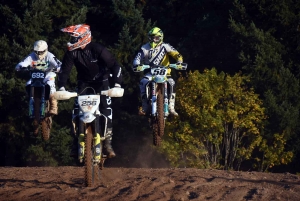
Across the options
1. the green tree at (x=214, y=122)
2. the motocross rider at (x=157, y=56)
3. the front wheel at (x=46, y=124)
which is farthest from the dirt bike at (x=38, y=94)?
the green tree at (x=214, y=122)

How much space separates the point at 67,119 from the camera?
35625 mm

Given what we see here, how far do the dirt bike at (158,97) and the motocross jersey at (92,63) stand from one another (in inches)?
106

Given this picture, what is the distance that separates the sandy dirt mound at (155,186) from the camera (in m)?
12.5

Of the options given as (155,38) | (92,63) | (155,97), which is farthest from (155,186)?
(155,38)

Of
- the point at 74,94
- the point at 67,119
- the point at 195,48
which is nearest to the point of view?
the point at 74,94

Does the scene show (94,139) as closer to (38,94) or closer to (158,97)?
(158,97)

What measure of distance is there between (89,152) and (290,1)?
27.1m

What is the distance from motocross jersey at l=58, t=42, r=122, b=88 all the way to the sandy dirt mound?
1852 millimetres

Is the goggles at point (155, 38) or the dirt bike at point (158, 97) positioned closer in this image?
the dirt bike at point (158, 97)

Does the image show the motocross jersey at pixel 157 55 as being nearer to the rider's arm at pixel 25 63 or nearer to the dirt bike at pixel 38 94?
the dirt bike at pixel 38 94

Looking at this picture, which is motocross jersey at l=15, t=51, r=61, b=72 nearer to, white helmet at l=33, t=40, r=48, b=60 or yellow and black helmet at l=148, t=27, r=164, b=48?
white helmet at l=33, t=40, r=48, b=60

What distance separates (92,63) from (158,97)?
117 inches

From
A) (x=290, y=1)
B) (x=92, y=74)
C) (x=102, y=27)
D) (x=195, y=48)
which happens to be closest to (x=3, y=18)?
(x=102, y=27)

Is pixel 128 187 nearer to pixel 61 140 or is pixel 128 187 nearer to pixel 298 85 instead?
pixel 61 140
